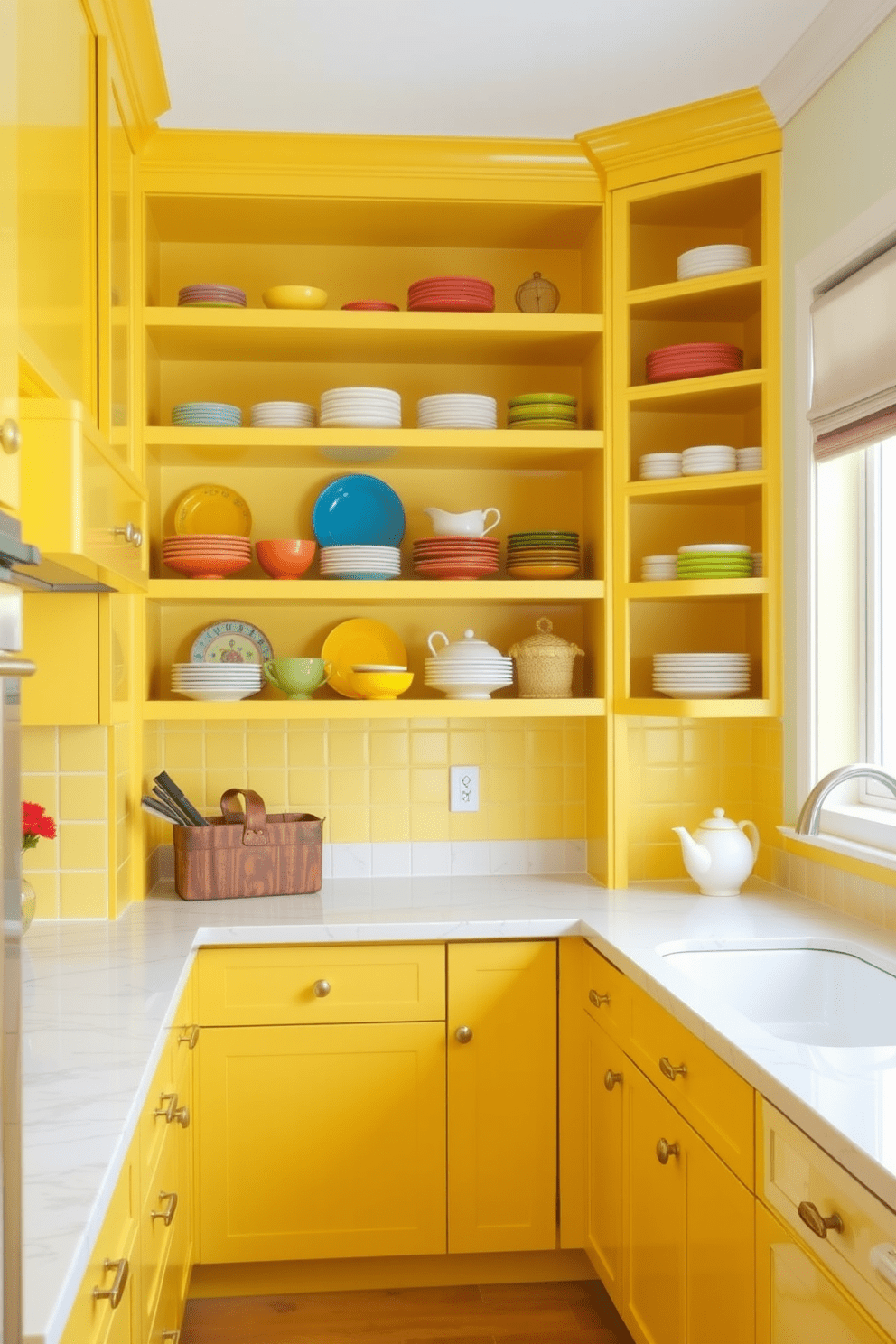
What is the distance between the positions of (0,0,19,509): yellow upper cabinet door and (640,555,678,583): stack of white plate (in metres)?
1.70

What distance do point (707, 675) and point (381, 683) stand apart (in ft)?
2.46

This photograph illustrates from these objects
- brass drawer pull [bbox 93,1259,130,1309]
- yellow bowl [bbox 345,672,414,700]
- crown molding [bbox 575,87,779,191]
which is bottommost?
brass drawer pull [bbox 93,1259,130,1309]

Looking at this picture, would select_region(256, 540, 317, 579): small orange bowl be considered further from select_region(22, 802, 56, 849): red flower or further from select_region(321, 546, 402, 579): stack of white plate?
select_region(22, 802, 56, 849): red flower

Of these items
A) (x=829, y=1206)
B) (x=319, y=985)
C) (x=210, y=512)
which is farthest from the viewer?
(x=210, y=512)

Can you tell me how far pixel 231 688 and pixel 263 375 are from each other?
0.84m

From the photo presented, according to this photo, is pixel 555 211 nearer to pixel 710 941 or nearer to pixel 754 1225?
pixel 710 941

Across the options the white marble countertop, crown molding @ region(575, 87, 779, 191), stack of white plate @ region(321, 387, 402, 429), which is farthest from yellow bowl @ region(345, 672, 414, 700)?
crown molding @ region(575, 87, 779, 191)

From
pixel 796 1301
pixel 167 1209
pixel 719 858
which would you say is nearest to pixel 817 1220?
pixel 796 1301

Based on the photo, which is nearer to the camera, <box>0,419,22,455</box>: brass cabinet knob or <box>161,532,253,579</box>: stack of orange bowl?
<box>0,419,22,455</box>: brass cabinet knob

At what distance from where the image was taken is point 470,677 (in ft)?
9.09

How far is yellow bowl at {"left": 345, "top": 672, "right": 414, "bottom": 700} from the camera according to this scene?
9.09ft

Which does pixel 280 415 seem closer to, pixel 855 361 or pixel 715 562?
pixel 715 562

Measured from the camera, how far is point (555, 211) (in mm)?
2850

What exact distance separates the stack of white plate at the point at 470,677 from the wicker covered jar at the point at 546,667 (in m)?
0.05
